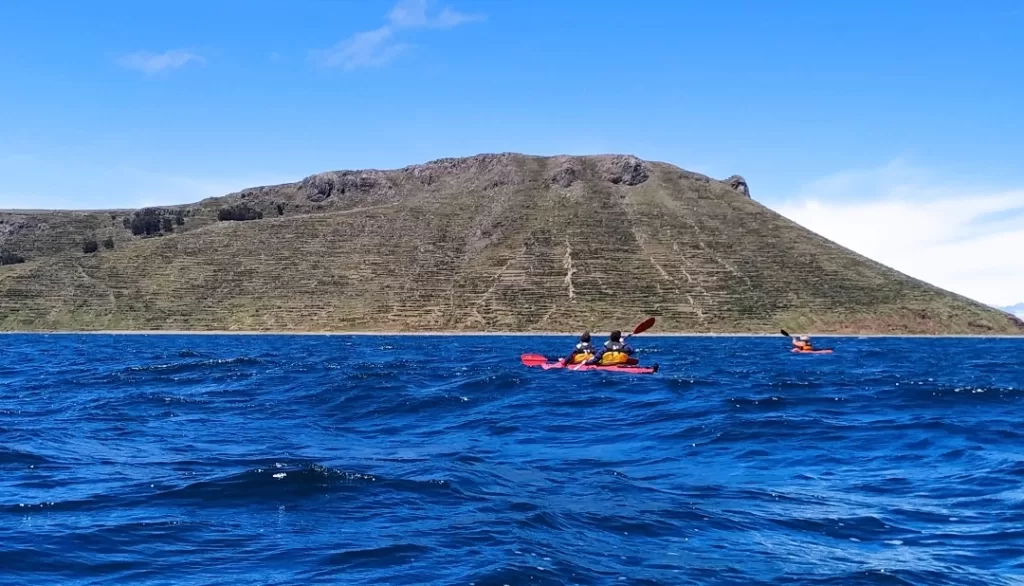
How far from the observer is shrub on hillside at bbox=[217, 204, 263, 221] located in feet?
456

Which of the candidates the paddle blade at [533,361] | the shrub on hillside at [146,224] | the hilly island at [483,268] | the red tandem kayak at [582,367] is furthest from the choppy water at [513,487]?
the shrub on hillside at [146,224]

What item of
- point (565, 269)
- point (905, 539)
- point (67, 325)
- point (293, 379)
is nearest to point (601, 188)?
point (565, 269)

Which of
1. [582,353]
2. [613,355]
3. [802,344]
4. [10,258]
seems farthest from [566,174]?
[613,355]

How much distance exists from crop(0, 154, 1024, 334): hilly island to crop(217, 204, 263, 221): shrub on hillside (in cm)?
24

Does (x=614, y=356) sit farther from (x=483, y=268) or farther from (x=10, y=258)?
(x=10, y=258)

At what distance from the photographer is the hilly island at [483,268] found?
102 m

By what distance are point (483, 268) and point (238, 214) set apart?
4658cm

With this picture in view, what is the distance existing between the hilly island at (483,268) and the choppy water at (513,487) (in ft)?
251

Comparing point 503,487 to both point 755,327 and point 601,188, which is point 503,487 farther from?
point 601,188

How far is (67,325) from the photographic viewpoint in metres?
97.6

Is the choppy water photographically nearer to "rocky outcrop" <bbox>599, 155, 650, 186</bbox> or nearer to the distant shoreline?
the distant shoreline

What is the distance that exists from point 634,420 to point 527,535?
11.1 m

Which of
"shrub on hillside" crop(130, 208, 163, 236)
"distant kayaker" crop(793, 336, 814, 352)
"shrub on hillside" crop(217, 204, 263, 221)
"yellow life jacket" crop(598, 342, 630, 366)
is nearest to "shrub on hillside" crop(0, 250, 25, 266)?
"shrub on hillside" crop(130, 208, 163, 236)

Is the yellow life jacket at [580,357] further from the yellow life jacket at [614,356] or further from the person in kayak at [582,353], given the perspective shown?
the yellow life jacket at [614,356]
